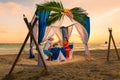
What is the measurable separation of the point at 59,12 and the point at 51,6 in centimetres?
116

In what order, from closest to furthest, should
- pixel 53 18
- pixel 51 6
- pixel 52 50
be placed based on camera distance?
1. pixel 51 6
2. pixel 53 18
3. pixel 52 50

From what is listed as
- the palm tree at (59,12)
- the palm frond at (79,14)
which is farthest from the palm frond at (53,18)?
the palm frond at (79,14)

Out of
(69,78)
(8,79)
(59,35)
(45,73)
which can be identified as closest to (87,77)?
(69,78)

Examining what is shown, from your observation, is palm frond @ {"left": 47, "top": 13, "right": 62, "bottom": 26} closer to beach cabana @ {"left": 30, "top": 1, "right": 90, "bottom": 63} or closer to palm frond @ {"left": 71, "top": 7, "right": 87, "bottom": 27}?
beach cabana @ {"left": 30, "top": 1, "right": 90, "bottom": 63}

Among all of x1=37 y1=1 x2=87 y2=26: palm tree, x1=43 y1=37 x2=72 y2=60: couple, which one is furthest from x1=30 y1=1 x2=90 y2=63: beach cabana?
x1=43 y1=37 x2=72 y2=60: couple

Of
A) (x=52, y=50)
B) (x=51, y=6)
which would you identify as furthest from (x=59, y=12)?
(x=52, y=50)

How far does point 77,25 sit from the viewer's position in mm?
19250

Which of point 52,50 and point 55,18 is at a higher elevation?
point 55,18

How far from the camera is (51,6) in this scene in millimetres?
17484

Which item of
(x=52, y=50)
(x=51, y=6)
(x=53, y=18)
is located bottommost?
(x=52, y=50)

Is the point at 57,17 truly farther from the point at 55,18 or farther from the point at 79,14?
the point at 79,14

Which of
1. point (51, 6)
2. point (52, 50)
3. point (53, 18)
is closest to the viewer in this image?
point (51, 6)

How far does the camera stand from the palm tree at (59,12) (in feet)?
56.1

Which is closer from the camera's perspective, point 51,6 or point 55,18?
point 51,6
